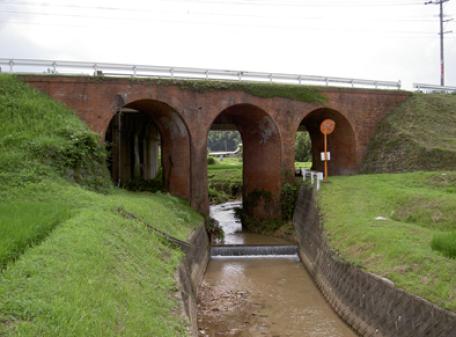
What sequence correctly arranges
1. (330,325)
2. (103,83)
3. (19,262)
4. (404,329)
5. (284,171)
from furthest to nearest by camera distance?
(284,171), (103,83), (330,325), (404,329), (19,262)

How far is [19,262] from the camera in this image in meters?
6.75

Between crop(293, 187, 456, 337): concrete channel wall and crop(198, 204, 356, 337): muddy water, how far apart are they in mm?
425

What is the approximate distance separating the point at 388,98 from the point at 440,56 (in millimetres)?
15057

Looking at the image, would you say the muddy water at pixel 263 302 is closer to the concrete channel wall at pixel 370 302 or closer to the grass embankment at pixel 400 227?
the concrete channel wall at pixel 370 302

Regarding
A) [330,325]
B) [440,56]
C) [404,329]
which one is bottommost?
[330,325]

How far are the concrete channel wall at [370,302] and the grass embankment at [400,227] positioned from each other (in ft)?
0.69

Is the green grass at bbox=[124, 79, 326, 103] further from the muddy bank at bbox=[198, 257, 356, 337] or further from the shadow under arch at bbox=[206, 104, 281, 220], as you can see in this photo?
the muddy bank at bbox=[198, 257, 356, 337]

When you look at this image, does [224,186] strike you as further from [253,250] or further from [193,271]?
[193,271]

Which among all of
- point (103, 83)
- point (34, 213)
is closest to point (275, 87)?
point (103, 83)

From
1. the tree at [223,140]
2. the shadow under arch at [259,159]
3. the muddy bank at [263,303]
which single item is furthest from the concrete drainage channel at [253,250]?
the tree at [223,140]

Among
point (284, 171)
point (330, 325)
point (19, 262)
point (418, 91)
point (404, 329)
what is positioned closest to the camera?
point (19, 262)

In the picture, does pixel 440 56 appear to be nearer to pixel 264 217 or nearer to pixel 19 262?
pixel 264 217

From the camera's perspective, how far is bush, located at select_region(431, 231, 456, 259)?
9.27m

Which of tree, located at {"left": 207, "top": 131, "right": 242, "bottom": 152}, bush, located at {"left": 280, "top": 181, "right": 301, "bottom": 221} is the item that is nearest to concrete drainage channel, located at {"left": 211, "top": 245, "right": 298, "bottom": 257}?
bush, located at {"left": 280, "top": 181, "right": 301, "bottom": 221}
